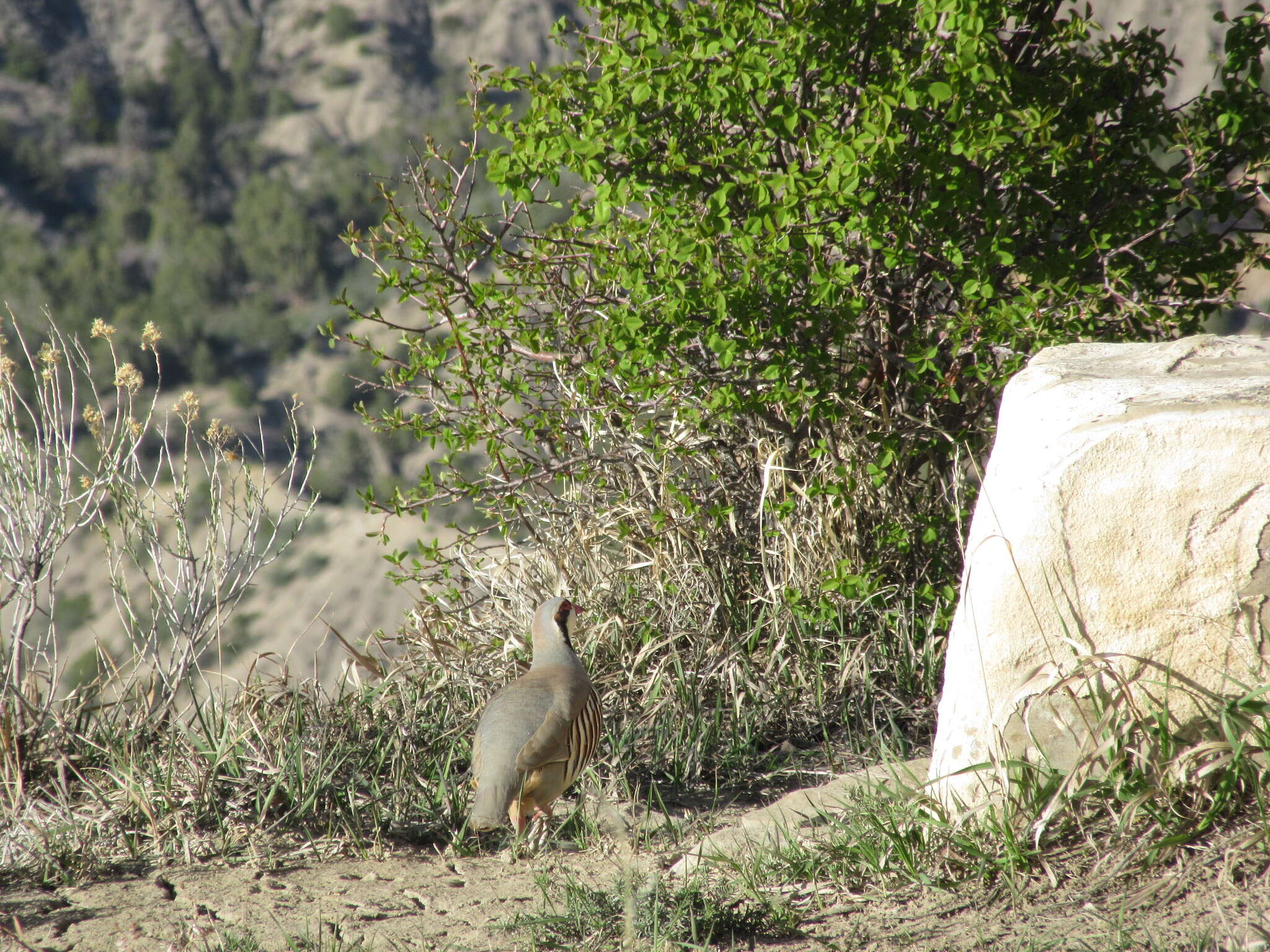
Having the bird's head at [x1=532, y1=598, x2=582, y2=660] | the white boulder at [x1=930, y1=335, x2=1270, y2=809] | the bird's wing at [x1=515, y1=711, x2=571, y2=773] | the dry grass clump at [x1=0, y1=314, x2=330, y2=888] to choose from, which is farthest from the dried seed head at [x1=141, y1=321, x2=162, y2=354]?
the white boulder at [x1=930, y1=335, x2=1270, y2=809]

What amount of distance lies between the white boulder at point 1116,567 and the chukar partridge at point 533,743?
1.24 meters

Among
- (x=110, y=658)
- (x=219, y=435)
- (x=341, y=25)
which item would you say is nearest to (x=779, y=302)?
(x=219, y=435)

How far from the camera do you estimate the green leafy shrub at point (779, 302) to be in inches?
146

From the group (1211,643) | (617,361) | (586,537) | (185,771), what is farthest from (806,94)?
(185,771)

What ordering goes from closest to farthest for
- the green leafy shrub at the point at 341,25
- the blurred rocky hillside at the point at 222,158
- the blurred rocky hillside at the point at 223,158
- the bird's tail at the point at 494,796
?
the bird's tail at the point at 494,796 → the blurred rocky hillside at the point at 223,158 → the blurred rocky hillside at the point at 222,158 → the green leafy shrub at the point at 341,25

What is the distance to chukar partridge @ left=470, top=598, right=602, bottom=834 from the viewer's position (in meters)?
3.42

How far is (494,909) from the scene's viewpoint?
313 centimetres

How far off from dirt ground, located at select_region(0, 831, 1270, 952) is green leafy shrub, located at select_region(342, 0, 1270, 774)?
3.63 ft

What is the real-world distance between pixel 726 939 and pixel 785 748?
5.32 ft

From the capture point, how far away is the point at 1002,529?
9.79 feet

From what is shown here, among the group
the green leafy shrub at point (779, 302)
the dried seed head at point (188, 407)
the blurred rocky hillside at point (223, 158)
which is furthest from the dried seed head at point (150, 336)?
the blurred rocky hillside at point (223, 158)

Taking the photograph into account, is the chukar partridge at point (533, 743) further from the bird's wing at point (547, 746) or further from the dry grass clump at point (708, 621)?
the dry grass clump at point (708, 621)

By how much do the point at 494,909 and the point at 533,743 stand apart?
1.75 feet

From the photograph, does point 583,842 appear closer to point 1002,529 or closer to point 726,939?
point 726,939
